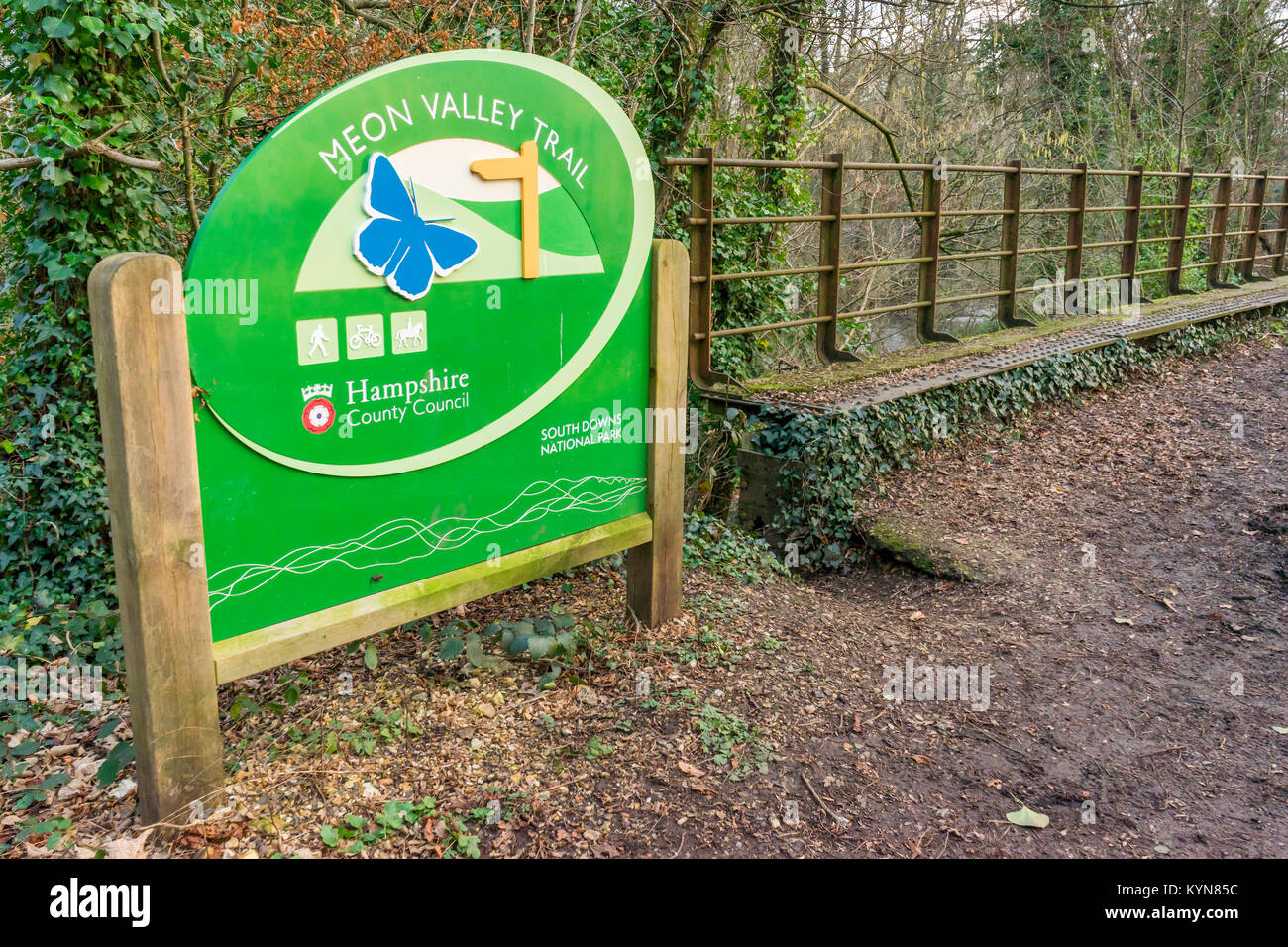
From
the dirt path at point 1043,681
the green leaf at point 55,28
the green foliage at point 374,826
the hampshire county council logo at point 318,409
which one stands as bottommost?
the dirt path at point 1043,681

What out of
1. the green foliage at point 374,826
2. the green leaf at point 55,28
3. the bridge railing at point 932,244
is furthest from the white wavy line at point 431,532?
the green leaf at point 55,28

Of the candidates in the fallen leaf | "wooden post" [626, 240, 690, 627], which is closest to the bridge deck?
"wooden post" [626, 240, 690, 627]

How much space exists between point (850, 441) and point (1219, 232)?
32.0ft

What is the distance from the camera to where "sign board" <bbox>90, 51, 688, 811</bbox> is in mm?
2656

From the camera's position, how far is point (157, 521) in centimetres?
262

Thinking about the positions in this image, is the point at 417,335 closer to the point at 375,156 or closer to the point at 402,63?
the point at 375,156

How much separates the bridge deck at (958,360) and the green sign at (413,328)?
8.62 feet

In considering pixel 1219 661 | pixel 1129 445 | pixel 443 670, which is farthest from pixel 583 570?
pixel 1129 445

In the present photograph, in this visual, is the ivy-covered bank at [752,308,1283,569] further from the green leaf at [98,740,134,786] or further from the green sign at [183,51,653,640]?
the green leaf at [98,740,134,786]

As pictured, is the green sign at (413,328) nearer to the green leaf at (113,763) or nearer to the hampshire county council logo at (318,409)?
the hampshire county council logo at (318,409)

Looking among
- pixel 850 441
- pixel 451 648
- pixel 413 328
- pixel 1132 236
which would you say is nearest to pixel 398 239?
pixel 413 328

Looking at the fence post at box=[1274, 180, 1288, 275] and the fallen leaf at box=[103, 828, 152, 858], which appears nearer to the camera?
the fallen leaf at box=[103, 828, 152, 858]

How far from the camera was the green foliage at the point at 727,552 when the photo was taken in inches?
203

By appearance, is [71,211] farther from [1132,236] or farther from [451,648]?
[1132,236]
